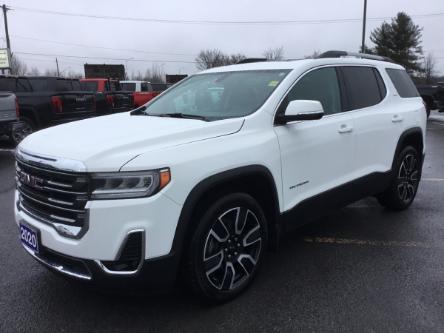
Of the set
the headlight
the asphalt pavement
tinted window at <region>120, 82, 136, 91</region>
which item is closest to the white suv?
Result: the headlight

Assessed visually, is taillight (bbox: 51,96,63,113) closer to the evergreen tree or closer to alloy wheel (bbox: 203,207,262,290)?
alloy wheel (bbox: 203,207,262,290)

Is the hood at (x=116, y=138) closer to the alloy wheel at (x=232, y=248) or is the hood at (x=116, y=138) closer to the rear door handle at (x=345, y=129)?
the alloy wheel at (x=232, y=248)

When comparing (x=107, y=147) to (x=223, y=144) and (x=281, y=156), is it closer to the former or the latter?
(x=223, y=144)

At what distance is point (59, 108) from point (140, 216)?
32.0 ft

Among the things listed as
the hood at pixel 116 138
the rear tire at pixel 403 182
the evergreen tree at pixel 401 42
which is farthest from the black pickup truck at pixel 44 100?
the evergreen tree at pixel 401 42

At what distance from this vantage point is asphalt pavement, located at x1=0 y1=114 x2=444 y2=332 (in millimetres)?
3004

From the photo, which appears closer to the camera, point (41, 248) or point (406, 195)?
point (41, 248)

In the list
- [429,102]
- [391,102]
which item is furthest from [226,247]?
[429,102]

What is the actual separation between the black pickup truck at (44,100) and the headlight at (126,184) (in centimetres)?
882

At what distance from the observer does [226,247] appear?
10.6 ft

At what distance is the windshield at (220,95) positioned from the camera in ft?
12.0

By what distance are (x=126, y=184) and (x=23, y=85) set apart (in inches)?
390

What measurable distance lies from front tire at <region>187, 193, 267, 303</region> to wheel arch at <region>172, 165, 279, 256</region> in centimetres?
7

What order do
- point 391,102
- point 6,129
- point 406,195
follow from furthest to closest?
point 6,129 → point 406,195 → point 391,102
